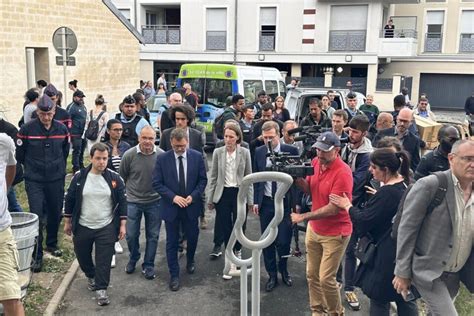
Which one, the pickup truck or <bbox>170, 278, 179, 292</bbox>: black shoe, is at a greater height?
the pickup truck

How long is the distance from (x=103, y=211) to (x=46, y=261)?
1.59 metres

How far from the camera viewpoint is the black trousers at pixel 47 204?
5961 mm

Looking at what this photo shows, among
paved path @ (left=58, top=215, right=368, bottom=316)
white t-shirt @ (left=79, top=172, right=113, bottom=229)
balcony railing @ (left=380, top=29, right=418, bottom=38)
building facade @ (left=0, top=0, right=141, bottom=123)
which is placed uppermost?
balcony railing @ (left=380, top=29, right=418, bottom=38)

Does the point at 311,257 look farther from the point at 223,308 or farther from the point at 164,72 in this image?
the point at 164,72

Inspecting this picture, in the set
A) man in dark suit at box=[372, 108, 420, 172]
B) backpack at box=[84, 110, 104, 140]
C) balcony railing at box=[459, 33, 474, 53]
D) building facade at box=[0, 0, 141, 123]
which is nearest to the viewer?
man in dark suit at box=[372, 108, 420, 172]

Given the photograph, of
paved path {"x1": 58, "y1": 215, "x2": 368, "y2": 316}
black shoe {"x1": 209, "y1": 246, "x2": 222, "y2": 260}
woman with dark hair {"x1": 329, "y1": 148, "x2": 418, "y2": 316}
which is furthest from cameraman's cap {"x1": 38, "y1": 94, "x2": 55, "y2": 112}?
woman with dark hair {"x1": 329, "y1": 148, "x2": 418, "y2": 316}

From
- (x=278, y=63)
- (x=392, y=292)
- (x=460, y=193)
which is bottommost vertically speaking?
(x=392, y=292)

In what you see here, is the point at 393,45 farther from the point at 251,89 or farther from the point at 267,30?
the point at 251,89

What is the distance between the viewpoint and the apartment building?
28281 mm

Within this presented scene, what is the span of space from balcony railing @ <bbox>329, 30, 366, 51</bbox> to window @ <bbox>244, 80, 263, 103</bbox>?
15.6m

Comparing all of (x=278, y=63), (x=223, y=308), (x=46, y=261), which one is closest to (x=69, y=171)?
(x=46, y=261)

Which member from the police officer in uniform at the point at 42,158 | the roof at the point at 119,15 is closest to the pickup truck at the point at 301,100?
the police officer in uniform at the point at 42,158

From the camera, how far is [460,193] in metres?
3.43

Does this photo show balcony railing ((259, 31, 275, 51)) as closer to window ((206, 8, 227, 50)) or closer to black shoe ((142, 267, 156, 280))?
window ((206, 8, 227, 50))
